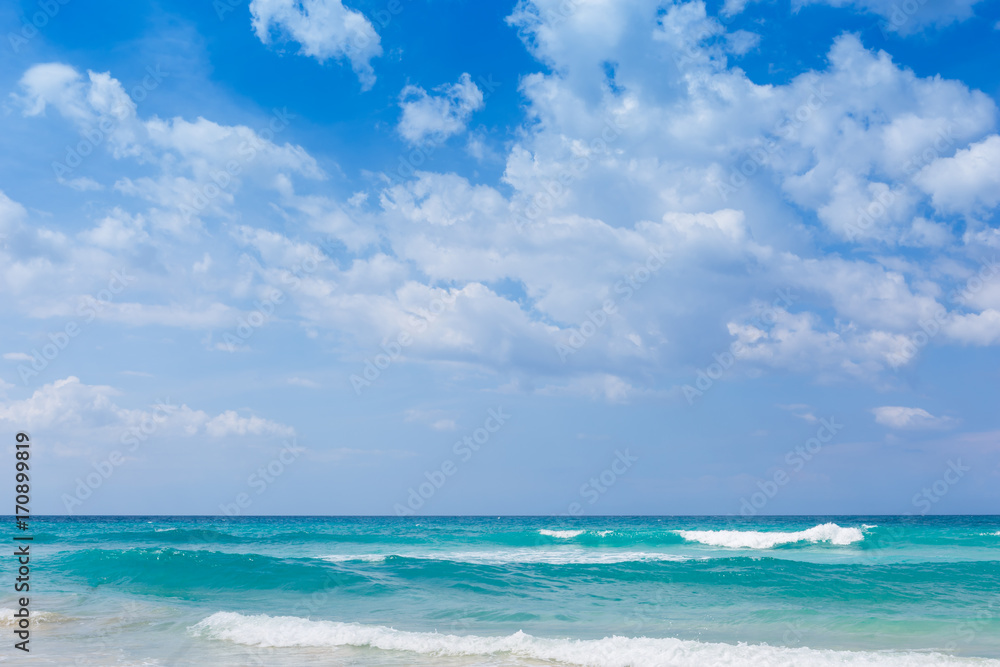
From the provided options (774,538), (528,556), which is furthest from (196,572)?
(774,538)

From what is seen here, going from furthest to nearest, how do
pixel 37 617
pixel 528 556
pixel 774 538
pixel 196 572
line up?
pixel 774 538
pixel 528 556
pixel 196 572
pixel 37 617

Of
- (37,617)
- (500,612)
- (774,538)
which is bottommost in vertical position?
(774,538)

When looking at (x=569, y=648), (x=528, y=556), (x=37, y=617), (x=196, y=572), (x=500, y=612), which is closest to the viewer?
(x=569, y=648)

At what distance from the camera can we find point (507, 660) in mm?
9898

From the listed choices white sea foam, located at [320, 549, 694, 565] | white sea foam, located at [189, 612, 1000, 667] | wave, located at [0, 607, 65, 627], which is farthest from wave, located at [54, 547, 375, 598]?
white sea foam, located at [189, 612, 1000, 667]

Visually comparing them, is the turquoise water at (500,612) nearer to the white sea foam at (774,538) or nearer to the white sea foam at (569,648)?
the white sea foam at (569,648)

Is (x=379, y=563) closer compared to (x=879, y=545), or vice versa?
(x=379, y=563)

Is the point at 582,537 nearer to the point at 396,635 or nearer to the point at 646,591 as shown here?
the point at 646,591

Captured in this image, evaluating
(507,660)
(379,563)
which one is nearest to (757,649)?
(507,660)

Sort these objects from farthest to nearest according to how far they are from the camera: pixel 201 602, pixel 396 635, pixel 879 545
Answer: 1. pixel 879 545
2. pixel 201 602
3. pixel 396 635

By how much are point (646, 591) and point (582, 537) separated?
23.6 metres

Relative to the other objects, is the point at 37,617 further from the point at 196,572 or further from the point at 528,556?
the point at 528,556

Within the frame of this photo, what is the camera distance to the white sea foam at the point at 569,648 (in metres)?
9.50

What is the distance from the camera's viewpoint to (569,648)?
10203 millimetres
